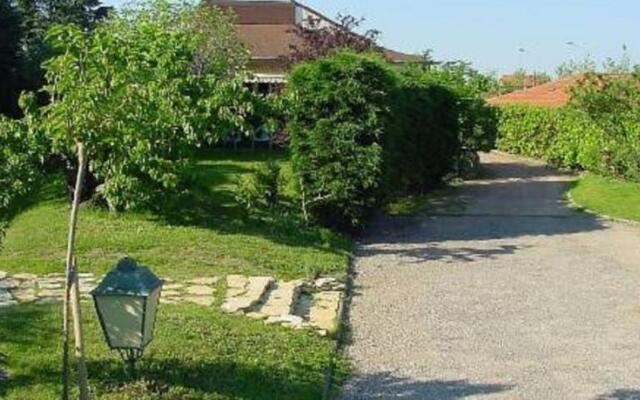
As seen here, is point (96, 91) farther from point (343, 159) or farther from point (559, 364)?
point (343, 159)

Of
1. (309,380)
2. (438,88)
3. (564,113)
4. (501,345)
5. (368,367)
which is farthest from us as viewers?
(564,113)

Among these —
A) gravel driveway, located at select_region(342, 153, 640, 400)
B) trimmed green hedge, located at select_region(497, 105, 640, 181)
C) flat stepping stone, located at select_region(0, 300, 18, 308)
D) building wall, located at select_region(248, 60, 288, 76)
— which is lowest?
gravel driveway, located at select_region(342, 153, 640, 400)

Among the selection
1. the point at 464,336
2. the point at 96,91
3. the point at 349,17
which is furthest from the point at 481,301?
the point at 349,17

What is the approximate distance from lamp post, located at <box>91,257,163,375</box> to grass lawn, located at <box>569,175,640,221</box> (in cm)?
1441

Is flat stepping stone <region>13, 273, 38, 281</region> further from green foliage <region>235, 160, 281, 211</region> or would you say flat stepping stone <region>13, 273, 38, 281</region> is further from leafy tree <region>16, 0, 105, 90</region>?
leafy tree <region>16, 0, 105, 90</region>

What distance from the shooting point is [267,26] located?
4238 centimetres

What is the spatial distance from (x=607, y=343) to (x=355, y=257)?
17.6 feet

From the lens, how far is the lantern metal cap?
6348mm

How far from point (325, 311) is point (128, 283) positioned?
421 cm

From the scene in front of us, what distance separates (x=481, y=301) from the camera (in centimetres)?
1137

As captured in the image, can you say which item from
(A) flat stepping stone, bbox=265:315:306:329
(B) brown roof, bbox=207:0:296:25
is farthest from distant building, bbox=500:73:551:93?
(A) flat stepping stone, bbox=265:315:306:329

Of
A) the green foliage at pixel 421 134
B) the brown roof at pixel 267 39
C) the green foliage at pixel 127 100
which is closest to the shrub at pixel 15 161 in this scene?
the green foliage at pixel 127 100

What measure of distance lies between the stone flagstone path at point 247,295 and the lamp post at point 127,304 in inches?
121

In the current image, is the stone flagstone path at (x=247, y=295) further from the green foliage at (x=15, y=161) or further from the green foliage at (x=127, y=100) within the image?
the green foliage at (x=15, y=161)
